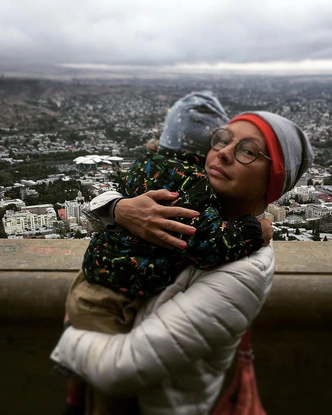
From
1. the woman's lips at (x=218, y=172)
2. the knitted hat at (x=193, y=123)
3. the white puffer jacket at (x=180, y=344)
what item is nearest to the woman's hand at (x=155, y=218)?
the white puffer jacket at (x=180, y=344)

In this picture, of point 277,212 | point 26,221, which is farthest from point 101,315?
point 26,221

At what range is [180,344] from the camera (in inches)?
49.1

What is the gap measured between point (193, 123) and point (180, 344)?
4.37 ft

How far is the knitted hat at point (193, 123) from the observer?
6.88 feet

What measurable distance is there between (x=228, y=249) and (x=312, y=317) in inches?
36.5

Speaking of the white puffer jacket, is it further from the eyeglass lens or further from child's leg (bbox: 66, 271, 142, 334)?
the eyeglass lens

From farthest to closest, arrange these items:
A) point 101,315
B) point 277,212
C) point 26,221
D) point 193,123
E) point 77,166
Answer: point 77,166 < point 26,221 < point 277,212 < point 193,123 < point 101,315

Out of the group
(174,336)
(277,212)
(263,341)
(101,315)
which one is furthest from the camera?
(277,212)

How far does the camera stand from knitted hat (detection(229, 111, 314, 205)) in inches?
65.1

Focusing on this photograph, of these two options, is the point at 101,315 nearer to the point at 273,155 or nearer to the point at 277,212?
the point at 273,155

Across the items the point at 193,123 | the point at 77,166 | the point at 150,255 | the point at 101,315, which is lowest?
the point at 77,166

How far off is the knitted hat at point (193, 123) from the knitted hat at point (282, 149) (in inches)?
13.9

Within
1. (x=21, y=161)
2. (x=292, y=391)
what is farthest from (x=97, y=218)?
(x=21, y=161)

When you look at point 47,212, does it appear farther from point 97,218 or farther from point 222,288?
point 222,288
